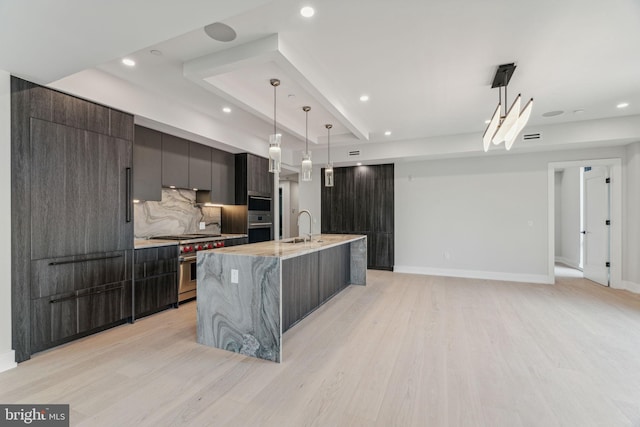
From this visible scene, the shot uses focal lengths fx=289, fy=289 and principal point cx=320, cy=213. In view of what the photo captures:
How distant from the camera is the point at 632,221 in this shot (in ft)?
15.6

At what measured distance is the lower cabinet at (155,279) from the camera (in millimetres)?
3367

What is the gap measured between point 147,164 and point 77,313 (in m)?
1.87

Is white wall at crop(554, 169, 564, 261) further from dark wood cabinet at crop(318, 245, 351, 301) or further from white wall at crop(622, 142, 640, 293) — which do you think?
dark wood cabinet at crop(318, 245, 351, 301)

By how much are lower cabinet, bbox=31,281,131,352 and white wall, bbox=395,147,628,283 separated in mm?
5091

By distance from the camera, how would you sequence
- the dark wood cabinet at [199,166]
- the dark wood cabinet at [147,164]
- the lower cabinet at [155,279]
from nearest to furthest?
the lower cabinet at [155,279] → the dark wood cabinet at [147,164] → the dark wood cabinet at [199,166]

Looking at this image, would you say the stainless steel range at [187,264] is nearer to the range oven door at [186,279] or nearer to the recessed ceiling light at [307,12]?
the range oven door at [186,279]

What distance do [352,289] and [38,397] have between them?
3799mm

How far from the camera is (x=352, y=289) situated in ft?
15.9

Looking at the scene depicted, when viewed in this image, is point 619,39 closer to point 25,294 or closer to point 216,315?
point 216,315

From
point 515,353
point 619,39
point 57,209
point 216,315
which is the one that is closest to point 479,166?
point 619,39

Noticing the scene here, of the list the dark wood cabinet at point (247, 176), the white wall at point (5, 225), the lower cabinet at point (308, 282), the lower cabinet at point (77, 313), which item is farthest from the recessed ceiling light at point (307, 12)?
the dark wood cabinet at point (247, 176)

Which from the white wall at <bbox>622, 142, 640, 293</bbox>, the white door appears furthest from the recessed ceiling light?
the white door

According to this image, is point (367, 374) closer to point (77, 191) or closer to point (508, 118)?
point (508, 118)

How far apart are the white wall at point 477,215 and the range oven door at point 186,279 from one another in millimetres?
4224
